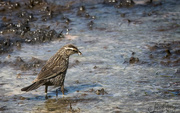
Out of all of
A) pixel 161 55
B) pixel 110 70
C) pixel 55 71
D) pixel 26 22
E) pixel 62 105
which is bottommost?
pixel 62 105

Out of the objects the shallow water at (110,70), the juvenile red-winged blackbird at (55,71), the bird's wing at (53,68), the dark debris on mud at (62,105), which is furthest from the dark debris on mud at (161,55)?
the dark debris on mud at (62,105)

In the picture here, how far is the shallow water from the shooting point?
25.7ft

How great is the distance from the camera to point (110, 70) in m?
9.72

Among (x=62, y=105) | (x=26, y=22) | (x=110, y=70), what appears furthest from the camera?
(x=26, y=22)

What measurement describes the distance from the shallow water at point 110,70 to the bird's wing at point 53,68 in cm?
50

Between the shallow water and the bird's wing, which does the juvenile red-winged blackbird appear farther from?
Answer: the shallow water

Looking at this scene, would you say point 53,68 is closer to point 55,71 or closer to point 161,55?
point 55,71

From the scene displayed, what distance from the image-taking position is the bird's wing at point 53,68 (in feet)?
26.8

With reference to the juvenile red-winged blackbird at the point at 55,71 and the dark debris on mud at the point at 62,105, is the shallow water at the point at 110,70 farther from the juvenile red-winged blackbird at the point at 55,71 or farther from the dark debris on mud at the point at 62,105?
the juvenile red-winged blackbird at the point at 55,71

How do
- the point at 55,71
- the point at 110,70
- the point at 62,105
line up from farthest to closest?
1. the point at 110,70
2. the point at 55,71
3. the point at 62,105

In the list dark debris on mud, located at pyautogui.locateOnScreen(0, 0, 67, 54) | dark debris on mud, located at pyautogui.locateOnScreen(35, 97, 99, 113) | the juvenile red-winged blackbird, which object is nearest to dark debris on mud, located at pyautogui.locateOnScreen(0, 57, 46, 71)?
dark debris on mud, located at pyautogui.locateOnScreen(0, 0, 67, 54)

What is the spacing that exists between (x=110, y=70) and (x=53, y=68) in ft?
5.96

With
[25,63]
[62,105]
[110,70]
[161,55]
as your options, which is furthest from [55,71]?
[161,55]

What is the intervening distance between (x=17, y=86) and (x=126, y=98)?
250cm
